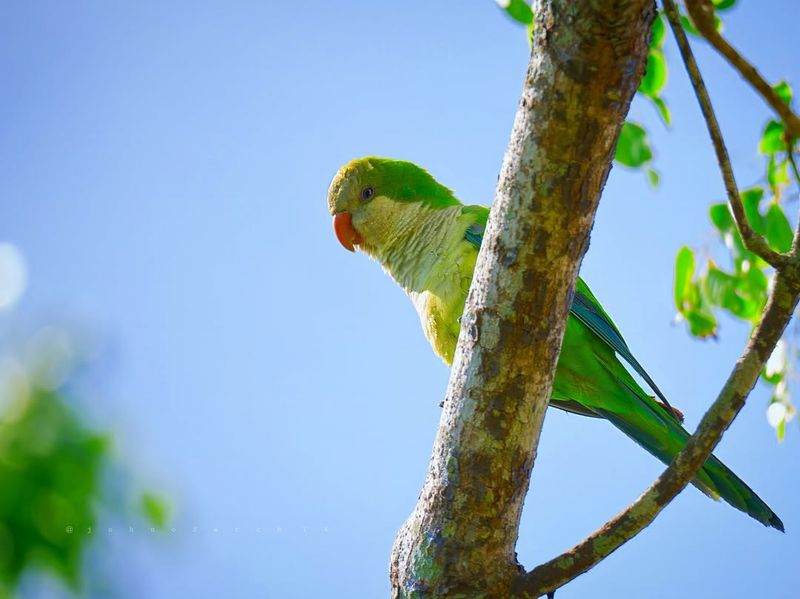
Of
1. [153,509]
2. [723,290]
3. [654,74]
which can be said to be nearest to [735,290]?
[723,290]

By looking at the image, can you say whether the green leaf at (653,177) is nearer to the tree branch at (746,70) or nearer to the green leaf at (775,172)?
the green leaf at (775,172)

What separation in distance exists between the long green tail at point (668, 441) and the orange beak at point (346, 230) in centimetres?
152

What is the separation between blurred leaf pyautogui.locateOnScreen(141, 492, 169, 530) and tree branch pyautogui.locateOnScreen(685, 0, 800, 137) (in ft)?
4.61

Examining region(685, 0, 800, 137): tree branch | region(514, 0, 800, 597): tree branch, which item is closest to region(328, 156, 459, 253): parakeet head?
region(514, 0, 800, 597): tree branch

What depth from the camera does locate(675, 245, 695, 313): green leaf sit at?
3260mm

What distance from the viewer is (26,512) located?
145cm

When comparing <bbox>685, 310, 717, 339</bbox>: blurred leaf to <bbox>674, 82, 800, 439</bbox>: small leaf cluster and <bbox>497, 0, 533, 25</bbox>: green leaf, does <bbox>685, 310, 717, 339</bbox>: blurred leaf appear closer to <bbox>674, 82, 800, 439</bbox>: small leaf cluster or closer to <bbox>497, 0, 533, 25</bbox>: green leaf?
<bbox>674, 82, 800, 439</bbox>: small leaf cluster

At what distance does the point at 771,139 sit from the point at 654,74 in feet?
1.89

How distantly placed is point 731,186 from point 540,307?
1.61 feet

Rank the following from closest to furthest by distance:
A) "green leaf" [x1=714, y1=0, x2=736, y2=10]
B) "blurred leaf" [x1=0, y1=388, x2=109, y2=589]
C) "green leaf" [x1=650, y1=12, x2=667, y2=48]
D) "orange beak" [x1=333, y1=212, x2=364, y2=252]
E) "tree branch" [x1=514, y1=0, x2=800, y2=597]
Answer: "blurred leaf" [x1=0, y1=388, x2=109, y2=589] → "tree branch" [x1=514, y1=0, x2=800, y2=597] → "green leaf" [x1=714, y1=0, x2=736, y2=10] → "green leaf" [x1=650, y1=12, x2=667, y2=48] → "orange beak" [x1=333, y1=212, x2=364, y2=252]

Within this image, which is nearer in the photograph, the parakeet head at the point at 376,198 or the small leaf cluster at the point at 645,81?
the small leaf cluster at the point at 645,81

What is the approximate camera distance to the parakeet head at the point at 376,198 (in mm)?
4082

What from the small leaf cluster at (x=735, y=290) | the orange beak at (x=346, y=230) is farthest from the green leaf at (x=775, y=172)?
the orange beak at (x=346, y=230)

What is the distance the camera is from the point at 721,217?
9.98ft
